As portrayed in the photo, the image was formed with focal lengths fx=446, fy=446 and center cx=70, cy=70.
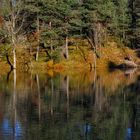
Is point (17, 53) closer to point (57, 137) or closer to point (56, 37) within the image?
point (56, 37)

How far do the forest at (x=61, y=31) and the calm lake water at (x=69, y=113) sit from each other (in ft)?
110

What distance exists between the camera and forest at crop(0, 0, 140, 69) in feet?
258

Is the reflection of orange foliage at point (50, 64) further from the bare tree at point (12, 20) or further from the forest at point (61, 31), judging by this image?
the bare tree at point (12, 20)

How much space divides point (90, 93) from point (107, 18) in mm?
49726

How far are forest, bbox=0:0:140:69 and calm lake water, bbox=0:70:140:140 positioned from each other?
110ft

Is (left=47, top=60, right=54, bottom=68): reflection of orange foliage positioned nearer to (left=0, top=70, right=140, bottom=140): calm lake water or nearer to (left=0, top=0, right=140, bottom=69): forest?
(left=0, top=0, right=140, bottom=69): forest

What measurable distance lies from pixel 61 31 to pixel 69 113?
53.8 m

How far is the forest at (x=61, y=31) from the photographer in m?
78.7

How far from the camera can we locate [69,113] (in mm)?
29297

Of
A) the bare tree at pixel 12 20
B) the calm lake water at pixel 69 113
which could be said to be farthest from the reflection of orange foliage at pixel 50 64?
the calm lake water at pixel 69 113

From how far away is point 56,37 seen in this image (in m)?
81.9

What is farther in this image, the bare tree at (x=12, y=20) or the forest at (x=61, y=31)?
the forest at (x=61, y=31)

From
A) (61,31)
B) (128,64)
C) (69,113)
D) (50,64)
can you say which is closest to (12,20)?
(61,31)

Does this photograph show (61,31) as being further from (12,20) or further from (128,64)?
(128,64)
